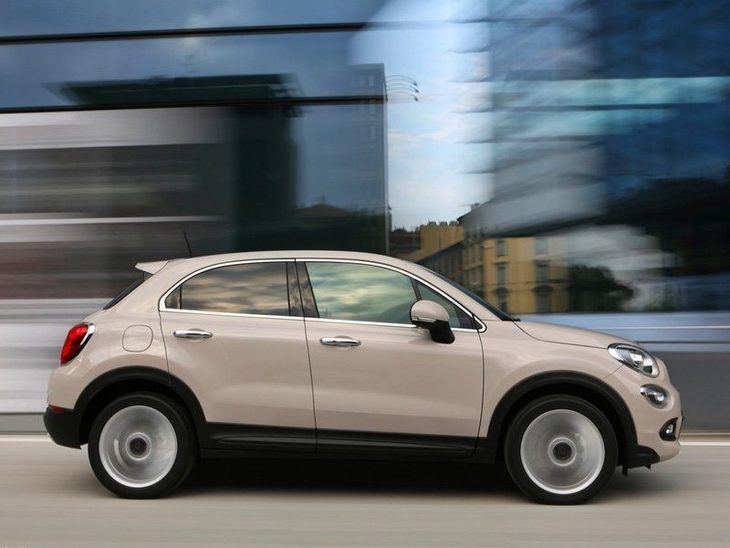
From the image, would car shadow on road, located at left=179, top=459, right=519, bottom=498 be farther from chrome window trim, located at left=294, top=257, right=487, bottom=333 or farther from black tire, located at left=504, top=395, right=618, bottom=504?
chrome window trim, located at left=294, top=257, right=487, bottom=333

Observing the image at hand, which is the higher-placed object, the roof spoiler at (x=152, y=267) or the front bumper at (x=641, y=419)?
the roof spoiler at (x=152, y=267)

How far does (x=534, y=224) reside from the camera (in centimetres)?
955

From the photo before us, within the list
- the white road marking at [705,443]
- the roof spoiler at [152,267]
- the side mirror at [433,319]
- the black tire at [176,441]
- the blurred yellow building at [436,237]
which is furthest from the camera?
the blurred yellow building at [436,237]

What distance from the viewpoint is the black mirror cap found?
537 cm

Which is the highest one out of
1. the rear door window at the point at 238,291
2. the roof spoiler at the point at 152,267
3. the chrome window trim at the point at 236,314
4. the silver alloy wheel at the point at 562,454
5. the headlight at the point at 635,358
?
the roof spoiler at the point at 152,267

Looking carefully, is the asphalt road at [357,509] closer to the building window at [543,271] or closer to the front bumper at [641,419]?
the front bumper at [641,419]

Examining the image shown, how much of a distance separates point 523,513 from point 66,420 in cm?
276

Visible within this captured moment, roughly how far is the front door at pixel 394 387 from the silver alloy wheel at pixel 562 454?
34 cm

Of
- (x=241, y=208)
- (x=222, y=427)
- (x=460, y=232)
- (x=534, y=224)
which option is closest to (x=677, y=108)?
(x=534, y=224)

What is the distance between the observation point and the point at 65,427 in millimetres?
5629

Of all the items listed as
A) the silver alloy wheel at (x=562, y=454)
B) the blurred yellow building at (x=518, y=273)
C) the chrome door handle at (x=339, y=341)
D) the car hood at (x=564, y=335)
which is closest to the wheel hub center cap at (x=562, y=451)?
the silver alloy wheel at (x=562, y=454)

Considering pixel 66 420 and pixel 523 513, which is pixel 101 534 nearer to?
Result: pixel 66 420

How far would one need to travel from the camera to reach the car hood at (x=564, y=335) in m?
5.50

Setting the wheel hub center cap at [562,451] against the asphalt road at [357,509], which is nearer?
the asphalt road at [357,509]
